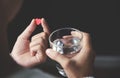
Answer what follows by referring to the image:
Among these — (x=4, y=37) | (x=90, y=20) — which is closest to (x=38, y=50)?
(x=4, y=37)

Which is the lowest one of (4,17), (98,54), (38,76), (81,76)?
(98,54)

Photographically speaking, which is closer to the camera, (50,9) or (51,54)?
(51,54)

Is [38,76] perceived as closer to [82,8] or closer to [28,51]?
[28,51]

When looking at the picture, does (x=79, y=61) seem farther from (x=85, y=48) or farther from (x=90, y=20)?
(x=90, y=20)

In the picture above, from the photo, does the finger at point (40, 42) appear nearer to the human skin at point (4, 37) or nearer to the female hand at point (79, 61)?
the female hand at point (79, 61)

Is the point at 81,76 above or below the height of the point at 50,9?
below

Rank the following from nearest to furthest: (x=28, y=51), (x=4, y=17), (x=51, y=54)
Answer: (x=4, y=17), (x=51, y=54), (x=28, y=51)

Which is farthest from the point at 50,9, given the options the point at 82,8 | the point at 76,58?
the point at 76,58

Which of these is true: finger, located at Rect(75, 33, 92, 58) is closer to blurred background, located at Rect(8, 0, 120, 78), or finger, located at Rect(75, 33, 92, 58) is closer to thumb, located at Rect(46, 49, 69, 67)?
thumb, located at Rect(46, 49, 69, 67)
